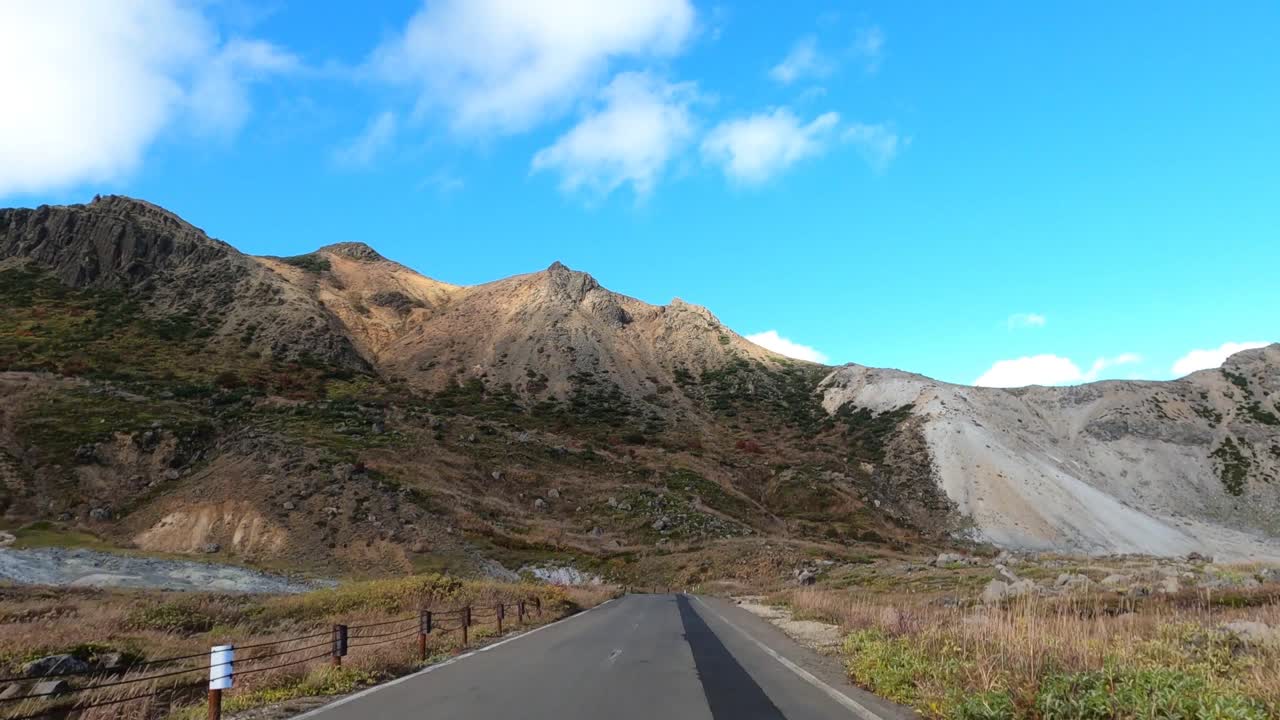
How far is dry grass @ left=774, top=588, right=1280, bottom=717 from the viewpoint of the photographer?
278 inches

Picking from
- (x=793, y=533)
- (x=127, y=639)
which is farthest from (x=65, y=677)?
(x=793, y=533)

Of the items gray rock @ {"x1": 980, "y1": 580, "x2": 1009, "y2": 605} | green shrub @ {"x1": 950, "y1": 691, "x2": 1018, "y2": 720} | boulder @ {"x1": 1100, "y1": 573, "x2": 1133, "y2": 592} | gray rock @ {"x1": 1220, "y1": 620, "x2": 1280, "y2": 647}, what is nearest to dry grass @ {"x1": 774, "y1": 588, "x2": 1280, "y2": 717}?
green shrub @ {"x1": 950, "y1": 691, "x2": 1018, "y2": 720}

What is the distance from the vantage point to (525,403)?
102 meters

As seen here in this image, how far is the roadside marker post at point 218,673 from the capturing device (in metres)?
7.27

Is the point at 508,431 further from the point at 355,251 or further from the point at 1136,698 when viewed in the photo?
the point at 355,251

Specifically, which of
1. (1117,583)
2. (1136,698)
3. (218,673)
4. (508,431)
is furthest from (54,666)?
(508,431)

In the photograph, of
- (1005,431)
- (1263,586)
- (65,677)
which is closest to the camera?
(65,677)

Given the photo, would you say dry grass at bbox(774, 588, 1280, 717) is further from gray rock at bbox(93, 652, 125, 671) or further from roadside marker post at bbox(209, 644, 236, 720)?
gray rock at bbox(93, 652, 125, 671)

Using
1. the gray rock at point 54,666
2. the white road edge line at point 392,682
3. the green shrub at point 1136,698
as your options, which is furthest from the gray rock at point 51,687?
the green shrub at point 1136,698

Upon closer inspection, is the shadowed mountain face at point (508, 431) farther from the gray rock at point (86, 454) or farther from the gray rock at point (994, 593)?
the gray rock at point (994, 593)

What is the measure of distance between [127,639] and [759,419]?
98.2 metres

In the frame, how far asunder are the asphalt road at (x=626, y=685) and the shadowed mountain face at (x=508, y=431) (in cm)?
3316

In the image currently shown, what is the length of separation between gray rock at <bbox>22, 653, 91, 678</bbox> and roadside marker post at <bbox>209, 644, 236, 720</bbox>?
616 centimetres

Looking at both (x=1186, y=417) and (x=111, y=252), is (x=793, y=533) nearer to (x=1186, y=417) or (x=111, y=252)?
(x=1186, y=417)
